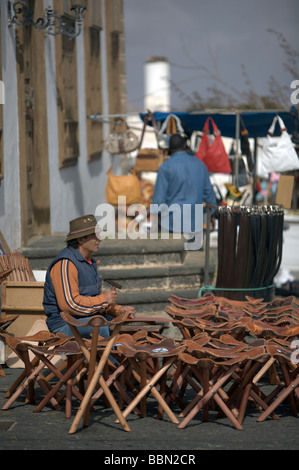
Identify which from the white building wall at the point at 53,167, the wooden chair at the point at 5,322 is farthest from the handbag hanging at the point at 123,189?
the wooden chair at the point at 5,322

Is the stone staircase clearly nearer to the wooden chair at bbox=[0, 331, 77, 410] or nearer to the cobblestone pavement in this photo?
the wooden chair at bbox=[0, 331, 77, 410]

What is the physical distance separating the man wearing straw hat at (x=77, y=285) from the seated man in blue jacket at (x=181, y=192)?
3474 millimetres

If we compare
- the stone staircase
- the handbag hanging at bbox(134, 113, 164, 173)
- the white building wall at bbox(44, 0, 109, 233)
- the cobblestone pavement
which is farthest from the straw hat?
the handbag hanging at bbox(134, 113, 164, 173)

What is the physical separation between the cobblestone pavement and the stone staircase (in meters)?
3.22

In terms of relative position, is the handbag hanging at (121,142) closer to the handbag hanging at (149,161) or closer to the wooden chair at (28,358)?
the handbag hanging at (149,161)

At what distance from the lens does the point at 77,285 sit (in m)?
6.50

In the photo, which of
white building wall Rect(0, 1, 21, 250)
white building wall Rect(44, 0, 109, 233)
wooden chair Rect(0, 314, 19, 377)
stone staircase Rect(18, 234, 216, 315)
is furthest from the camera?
white building wall Rect(44, 0, 109, 233)

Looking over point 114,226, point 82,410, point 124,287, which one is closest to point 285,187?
point 124,287

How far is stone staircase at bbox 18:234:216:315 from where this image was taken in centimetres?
940

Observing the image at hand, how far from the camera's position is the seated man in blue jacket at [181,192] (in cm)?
1022
